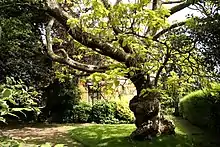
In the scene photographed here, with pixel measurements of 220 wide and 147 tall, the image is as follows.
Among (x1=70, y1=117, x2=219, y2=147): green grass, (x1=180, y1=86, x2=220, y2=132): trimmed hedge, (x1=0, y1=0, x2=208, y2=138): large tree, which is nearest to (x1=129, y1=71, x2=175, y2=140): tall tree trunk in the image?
(x1=0, y1=0, x2=208, y2=138): large tree

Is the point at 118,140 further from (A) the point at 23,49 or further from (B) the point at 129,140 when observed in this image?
(A) the point at 23,49

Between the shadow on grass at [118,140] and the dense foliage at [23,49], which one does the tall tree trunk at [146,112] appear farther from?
the dense foliage at [23,49]

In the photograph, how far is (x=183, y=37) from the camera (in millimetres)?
6867

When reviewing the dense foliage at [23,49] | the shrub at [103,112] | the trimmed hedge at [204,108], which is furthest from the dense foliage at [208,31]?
the shrub at [103,112]

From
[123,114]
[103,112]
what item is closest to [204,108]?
[123,114]

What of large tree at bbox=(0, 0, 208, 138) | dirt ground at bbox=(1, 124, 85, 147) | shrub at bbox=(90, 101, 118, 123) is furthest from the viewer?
shrub at bbox=(90, 101, 118, 123)

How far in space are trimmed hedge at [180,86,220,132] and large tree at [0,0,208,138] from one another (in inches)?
37.6

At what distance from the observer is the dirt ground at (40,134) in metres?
11.3

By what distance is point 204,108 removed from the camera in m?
11.7

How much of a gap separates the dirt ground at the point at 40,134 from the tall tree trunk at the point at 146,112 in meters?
2.21

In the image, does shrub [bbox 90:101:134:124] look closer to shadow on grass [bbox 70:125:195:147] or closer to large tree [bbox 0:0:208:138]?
shadow on grass [bbox 70:125:195:147]

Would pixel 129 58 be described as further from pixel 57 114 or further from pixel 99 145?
pixel 57 114

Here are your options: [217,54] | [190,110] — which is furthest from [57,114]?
[217,54]

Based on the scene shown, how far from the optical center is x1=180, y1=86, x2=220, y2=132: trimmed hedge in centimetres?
921
